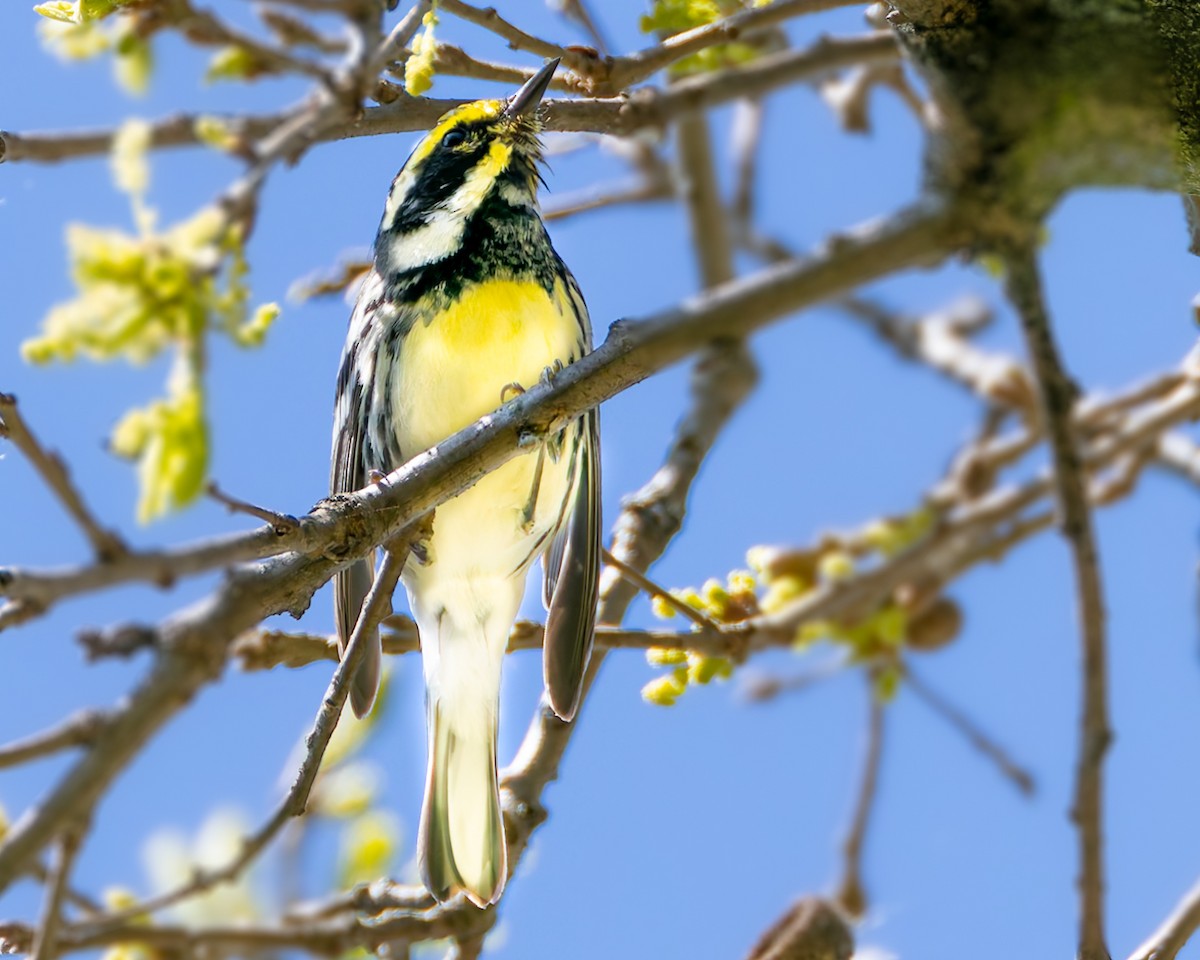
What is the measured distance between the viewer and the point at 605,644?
2307 millimetres

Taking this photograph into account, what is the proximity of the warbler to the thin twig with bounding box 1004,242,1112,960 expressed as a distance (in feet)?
2.61

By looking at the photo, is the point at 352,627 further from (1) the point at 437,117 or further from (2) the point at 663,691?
(1) the point at 437,117

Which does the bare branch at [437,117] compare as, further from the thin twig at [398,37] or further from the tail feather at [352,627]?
the tail feather at [352,627]

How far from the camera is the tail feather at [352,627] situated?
2.55m

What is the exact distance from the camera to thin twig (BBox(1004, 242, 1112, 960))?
6.36ft

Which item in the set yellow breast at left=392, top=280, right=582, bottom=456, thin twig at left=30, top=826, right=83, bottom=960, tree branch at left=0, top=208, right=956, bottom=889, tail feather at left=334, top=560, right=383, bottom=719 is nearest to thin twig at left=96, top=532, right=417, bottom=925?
tree branch at left=0, top=208, right=956, bottom=889

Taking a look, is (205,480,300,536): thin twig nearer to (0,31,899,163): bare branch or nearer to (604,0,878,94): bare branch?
(0,31,899,163): bare branch

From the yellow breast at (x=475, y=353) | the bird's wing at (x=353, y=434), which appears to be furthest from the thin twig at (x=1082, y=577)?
the bird's wing at (x=353, y=434)

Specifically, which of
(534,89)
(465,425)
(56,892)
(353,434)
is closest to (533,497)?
(465,425)

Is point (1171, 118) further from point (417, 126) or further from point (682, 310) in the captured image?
point (417, 126)

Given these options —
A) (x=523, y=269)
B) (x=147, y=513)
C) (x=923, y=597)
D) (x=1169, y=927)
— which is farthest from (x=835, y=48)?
(x=147, y=513)

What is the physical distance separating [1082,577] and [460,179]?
4.99ft

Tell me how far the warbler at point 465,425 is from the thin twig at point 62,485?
1.26m

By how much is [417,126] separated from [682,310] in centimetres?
66
